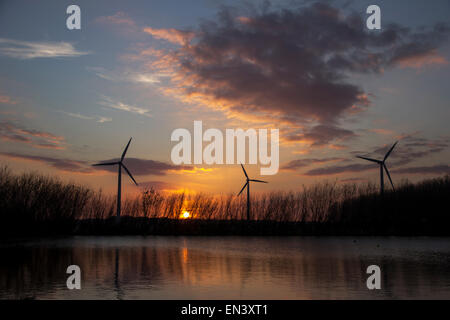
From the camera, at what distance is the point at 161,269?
51.3 ft

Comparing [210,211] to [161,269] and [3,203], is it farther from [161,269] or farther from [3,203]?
[161,269]

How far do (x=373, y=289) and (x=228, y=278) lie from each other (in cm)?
427

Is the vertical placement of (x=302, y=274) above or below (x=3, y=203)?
below

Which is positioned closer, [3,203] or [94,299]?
[94,299]

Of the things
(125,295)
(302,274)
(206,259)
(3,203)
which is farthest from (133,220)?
(125,295)

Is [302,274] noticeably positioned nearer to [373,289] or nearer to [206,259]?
Result: [373,289]

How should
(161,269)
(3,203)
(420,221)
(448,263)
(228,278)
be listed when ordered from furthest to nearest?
(420,221)
(3,203)
(448,263)
(161,269)
(228,278)

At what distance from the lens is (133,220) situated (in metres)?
42.5

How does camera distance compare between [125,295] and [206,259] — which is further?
[206,259]

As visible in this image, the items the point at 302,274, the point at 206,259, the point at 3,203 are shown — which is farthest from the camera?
the point at 3,203
